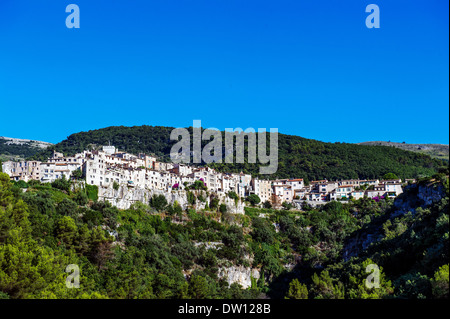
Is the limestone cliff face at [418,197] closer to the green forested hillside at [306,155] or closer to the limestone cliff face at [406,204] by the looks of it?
the limestone cliff face at [406,204]

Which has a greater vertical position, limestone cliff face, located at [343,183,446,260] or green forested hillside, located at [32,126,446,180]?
green forested hillside, located at [32,126,446,180]

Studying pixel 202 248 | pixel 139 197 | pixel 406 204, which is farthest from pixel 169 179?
pixel 406 204

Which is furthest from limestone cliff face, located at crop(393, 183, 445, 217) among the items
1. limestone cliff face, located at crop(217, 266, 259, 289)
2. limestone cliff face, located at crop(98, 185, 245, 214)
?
limestone cliff face, located at crop(98, 185, 245, 214)

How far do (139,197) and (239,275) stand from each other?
56.6ft

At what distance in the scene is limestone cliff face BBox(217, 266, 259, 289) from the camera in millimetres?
65312

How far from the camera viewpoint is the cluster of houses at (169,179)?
69.5 m

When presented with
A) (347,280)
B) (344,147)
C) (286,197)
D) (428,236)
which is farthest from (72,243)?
(344,147)

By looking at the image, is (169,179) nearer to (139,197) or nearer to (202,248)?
(139,197)

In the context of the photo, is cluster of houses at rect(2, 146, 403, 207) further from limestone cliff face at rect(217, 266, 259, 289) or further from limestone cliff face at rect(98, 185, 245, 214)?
limestone cliff face at rect(217, 266, 259, 289)

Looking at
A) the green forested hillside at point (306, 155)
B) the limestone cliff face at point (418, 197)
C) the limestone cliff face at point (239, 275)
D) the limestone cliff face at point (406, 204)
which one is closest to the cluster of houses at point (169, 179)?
the green forested hillside at point (306, 155)

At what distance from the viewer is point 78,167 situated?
231 feet

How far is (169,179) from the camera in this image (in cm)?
8350

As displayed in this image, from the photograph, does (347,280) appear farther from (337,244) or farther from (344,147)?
(344,147)

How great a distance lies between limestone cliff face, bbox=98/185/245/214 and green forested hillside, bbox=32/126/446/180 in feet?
109
